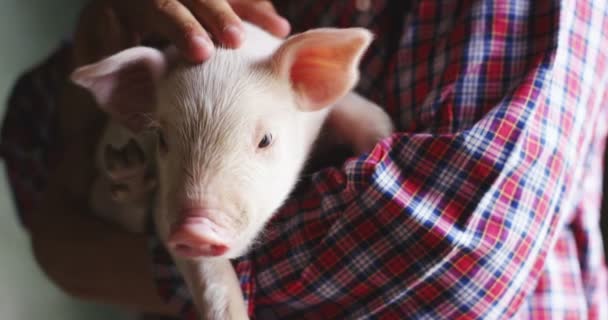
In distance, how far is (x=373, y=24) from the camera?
102 centimetres

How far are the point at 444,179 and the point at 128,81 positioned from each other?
486 mm

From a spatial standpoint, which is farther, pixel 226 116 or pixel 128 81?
pixel 128 81

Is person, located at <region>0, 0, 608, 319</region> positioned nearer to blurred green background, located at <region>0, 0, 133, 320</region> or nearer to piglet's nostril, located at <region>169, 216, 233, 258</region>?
piglet's nostril, located at <region>169, 216, 233, 258</region>

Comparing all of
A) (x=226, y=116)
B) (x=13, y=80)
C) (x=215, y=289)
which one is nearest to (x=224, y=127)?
(x=226, y=116)

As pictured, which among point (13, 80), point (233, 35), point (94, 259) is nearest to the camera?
point (233, 35)

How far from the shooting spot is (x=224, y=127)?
0.81 metres

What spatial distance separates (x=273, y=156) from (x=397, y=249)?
22 cm

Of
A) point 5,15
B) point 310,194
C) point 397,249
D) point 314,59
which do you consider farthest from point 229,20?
point 5,15

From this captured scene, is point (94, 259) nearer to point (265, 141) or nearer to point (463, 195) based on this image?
point (265, 141)

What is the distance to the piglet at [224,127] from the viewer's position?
2.51 ft

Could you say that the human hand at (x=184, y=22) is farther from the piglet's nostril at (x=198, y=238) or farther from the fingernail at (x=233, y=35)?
the piglet's nostril at (x=198, y=238)

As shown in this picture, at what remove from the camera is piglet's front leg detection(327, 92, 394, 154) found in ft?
3.11

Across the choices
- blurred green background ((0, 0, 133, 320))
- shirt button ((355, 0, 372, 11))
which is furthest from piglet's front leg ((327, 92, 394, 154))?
blurred green background ((0, 0, 133, 320))

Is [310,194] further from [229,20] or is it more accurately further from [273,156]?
[229,20]
